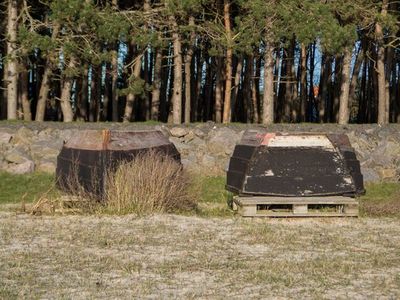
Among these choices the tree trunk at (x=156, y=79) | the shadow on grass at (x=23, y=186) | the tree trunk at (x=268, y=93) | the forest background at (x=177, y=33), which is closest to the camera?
the shadow on grass at (x=23, y=186)

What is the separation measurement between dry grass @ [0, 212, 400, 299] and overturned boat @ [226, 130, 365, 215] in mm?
860

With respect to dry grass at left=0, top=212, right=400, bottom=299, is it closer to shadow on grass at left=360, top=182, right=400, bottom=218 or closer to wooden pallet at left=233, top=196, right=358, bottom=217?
wooden pallet at left=233, top=196, right=358, bottom=217

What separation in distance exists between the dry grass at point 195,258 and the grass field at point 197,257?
0.01m

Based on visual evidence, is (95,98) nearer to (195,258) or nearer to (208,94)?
(208,94)

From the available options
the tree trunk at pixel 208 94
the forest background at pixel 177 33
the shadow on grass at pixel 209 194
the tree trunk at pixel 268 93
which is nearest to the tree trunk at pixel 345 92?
the forest background at pixel 177 33

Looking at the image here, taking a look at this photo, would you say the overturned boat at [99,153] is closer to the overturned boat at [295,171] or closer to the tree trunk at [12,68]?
the overturned boat at [295,171]

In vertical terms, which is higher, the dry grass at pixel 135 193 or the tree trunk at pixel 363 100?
the tree trunk at pixel 363 100

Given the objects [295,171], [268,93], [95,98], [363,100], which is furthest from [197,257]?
[363,100]

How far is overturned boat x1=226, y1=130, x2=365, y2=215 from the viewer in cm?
1287

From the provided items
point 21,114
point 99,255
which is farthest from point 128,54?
point 99,255

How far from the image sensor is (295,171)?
1297 centimetres

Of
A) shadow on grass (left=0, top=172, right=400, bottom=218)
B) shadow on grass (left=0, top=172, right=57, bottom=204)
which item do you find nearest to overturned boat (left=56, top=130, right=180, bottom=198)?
shadow on grass (left=0, top=172, right=400, bottom=218)

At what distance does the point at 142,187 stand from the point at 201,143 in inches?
354

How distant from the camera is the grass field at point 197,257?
22.5ft
